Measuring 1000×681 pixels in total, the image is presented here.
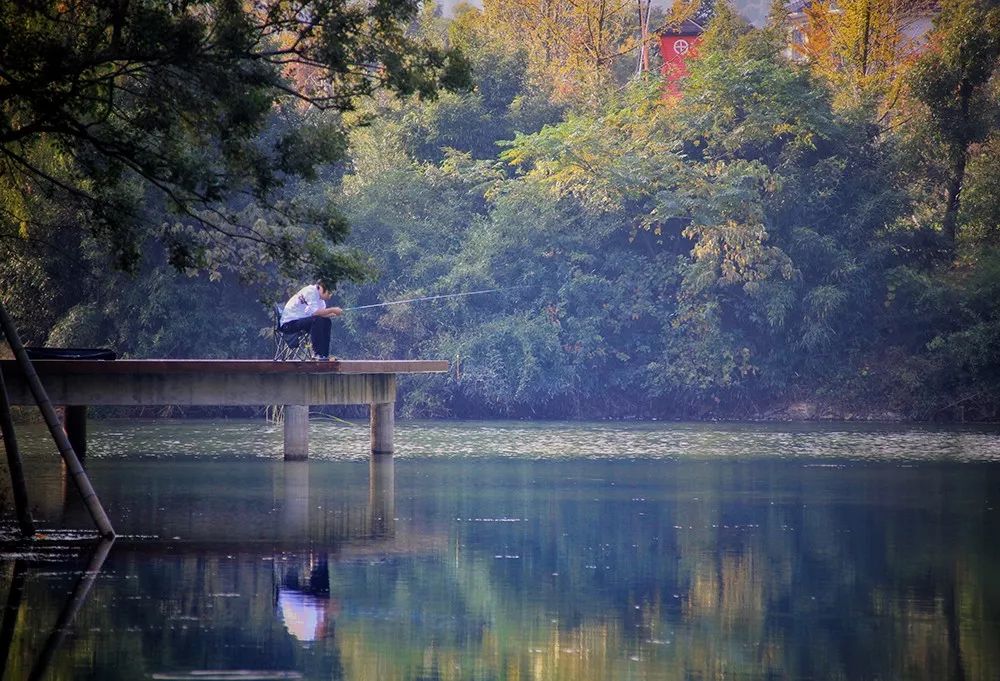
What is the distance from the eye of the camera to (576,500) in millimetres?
19734

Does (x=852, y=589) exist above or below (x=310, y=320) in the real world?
below

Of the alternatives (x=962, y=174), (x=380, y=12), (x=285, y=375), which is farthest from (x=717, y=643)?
(x=962, y=174)

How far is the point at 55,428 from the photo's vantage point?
14.7 meters

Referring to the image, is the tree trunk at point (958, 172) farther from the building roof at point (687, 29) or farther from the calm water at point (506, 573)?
the building roof at point (687, 29)

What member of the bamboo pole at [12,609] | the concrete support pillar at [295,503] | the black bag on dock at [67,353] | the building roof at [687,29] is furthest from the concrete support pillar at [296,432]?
the building roof at [687,29]

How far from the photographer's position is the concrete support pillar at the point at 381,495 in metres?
16.5

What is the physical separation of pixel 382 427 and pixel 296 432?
1626mm

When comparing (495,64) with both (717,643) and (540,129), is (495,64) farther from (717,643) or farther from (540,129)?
(717,643)

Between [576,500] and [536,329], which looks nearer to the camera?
[576,500]

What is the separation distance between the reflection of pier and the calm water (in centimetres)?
96

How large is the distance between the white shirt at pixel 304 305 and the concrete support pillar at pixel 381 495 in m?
2.34

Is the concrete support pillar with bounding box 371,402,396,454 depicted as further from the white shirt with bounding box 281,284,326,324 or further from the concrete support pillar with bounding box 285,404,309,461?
the white shirt with bounding box 281,284,326,324

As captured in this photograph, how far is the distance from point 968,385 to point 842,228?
5497 mm

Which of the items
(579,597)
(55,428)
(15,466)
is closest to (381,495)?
(15,466)
